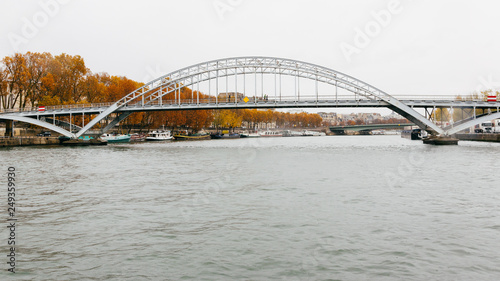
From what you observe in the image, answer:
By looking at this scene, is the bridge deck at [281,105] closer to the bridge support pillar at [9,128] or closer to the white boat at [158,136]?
the bridge support pillar at [9,128]

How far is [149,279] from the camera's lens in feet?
21.9

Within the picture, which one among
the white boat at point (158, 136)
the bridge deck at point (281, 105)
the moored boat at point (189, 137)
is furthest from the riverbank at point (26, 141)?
the moored boat at point (189, 137)

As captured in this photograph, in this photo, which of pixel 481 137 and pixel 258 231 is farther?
pixel 481 137

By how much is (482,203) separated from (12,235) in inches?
464

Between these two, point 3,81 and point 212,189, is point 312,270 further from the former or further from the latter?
point 3,81

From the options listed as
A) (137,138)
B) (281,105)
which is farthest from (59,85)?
(281,105)

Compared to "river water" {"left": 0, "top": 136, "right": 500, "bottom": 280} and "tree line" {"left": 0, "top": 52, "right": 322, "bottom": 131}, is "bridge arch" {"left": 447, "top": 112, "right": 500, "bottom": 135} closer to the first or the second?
"tree line" {"left": 0, "top": 52, "right": 322, "bottom": 131}

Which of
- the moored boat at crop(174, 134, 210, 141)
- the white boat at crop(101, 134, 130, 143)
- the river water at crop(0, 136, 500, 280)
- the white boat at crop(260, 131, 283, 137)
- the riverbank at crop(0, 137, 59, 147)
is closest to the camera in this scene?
the river water at crop(0, 136, 500, 280)

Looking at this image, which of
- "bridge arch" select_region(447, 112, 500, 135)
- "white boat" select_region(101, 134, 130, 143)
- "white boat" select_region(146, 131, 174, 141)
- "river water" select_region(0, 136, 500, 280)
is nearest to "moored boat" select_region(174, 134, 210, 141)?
"white boat" select_region(146, 131, 174, 141)

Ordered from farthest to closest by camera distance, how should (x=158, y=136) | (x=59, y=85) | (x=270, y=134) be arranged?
(x=270, y=134), (x=158, y=136), (x=59, y=85)

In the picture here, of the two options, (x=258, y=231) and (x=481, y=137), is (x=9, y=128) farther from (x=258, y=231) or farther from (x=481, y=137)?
(x=481, y=137)

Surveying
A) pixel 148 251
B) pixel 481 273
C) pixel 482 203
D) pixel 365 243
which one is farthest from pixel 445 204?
pixel 148 251

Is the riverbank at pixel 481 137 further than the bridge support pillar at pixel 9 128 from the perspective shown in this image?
No

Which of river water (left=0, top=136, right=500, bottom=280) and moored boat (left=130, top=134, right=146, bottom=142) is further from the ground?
moored boat (left=130, top=134, right=146, bottom=142)
